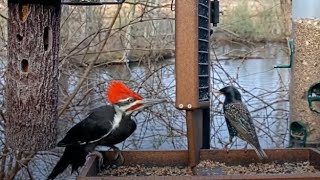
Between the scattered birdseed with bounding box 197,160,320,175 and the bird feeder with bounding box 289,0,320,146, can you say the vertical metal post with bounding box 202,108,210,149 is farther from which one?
the bird feeder with bounding box 289,0,320,146

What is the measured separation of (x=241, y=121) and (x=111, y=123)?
1.62 ft

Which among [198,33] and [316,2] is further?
[316,2]

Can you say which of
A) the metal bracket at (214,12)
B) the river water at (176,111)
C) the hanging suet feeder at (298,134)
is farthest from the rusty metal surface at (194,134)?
the river water at (176,111)

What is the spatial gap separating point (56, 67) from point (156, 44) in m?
1.79

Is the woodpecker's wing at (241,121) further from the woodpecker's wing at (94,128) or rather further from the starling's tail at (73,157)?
the starling's tail at (73,157)

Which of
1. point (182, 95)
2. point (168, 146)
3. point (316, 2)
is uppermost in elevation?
point (316, 2)

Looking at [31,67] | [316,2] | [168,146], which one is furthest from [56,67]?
[168,146]

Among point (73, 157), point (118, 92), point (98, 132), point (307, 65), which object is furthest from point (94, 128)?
point (307, 65)

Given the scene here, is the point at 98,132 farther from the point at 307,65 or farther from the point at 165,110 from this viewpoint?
the point at 165,110

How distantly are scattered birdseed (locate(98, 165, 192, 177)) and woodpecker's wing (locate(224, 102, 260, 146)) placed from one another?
268 mm

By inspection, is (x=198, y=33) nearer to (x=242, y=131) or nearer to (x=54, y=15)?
(x=242, y=131)

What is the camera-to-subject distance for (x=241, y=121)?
248 cm

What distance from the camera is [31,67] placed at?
295 centimetres

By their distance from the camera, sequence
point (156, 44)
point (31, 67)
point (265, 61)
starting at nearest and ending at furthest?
point (31, 67) → point (156, 44) → point (265, 61)
